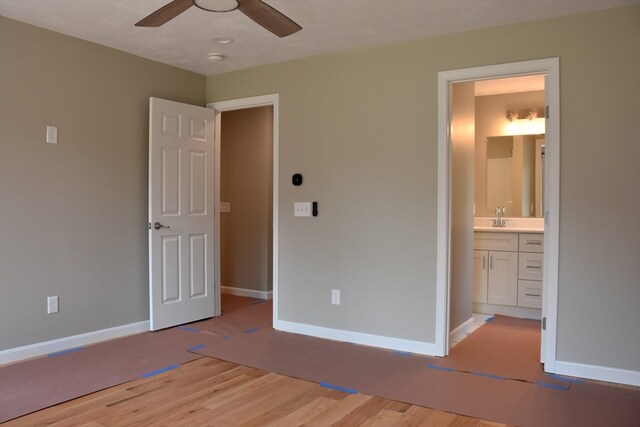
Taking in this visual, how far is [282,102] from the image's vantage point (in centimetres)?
447

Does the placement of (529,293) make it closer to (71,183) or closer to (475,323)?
(475,323)

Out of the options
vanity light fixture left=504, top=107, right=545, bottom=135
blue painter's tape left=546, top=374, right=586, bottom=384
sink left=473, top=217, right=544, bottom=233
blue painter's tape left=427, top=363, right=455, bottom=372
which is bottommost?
blue painter's tape left=427, top=363, right=455, bottom=372

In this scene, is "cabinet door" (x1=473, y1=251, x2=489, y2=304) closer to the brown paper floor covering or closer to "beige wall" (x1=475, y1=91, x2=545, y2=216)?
the brown paper floor covering

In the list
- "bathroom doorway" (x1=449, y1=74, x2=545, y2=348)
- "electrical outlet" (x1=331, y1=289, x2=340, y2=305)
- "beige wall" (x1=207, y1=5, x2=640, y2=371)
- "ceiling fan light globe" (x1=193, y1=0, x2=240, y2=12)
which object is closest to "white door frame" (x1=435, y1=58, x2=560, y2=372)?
"beige wall" (x1=207, y1=5, x2=640, y2=371)

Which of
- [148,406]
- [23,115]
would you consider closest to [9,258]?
[23,115]

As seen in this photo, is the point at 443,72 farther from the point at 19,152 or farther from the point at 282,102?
the point at 19,152

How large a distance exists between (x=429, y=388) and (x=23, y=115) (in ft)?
10.9

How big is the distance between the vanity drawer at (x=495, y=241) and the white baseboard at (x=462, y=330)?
816 mm

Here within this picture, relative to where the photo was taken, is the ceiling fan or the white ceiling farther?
the white ceiling

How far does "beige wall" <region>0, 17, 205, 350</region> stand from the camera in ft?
11.5

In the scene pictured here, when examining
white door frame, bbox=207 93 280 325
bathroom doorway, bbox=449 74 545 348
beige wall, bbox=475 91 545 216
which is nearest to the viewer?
bathroom doorway, bbox=449 74 545 348

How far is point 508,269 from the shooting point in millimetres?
5043

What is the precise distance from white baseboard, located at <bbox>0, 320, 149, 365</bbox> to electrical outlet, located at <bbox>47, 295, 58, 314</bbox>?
225 millimetres

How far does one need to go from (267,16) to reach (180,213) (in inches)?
93.6
